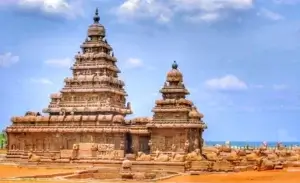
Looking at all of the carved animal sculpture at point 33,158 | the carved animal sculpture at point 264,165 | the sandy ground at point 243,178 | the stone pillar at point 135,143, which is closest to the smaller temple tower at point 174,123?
the stone pillar at point 135,143

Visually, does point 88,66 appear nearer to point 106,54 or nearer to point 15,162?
point 106,54

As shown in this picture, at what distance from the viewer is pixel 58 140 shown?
227 ft

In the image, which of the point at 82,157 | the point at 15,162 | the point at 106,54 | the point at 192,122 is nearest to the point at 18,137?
the point at 15,162

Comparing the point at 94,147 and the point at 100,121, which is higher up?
the point at 100,121

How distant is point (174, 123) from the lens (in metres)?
64.5

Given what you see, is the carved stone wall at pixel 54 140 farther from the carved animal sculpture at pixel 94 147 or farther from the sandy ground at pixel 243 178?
the sandy ground at pixel 243 178

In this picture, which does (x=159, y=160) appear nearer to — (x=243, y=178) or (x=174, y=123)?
(x=174, y=123)

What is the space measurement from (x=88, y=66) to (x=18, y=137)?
12.1 meters

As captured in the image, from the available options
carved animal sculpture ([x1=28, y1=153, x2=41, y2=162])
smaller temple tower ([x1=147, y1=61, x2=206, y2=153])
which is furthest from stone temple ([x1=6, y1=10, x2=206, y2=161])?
carved animal sculpture ([x1=28, y1=153, x2=41, y2=162])

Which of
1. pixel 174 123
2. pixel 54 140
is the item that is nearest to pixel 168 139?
pixel 174 123

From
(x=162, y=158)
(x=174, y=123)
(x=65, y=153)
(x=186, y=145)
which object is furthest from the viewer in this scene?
(x=65, y=153)

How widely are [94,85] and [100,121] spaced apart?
5994 mm

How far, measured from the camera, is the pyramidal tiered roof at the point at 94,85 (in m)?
70.4

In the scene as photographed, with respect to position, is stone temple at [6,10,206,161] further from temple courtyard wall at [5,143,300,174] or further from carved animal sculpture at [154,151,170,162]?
carved animal sculpture at [154,151,170,162]
